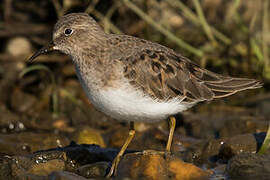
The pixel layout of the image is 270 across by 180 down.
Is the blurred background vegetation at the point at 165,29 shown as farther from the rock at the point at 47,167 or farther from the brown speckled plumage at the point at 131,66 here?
the rock at the point at 47,167

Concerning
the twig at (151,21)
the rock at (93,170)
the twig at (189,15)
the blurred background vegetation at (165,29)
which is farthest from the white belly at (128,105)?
the twig at (189,15)

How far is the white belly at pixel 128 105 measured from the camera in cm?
630

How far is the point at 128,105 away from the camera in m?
6.32

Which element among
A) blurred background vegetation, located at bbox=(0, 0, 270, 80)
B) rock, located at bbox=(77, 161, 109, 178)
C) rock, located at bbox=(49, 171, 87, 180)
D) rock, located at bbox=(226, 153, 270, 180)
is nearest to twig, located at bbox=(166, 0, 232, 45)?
blurred background vegetation, located at bbox=(0, 0, 270, 80)

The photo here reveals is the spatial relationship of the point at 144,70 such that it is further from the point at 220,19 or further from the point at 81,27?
the point at 220,19

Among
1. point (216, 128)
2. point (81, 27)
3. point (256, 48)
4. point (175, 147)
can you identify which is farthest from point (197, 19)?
point (81, 27)

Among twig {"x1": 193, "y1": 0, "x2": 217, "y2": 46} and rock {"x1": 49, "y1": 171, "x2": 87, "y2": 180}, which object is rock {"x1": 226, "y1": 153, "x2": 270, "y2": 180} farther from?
twig {"x1": 193, "y1": 0, "x2": 217, "y2": 46}

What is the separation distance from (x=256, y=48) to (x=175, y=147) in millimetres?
3344

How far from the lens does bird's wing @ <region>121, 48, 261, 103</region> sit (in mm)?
6641

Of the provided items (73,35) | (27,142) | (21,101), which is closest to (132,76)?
(73,35)

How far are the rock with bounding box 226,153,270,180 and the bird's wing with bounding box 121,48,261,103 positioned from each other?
963mm

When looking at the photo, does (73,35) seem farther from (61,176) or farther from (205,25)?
(205,25)

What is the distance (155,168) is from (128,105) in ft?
2.85

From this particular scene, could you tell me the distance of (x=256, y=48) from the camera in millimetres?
10547
